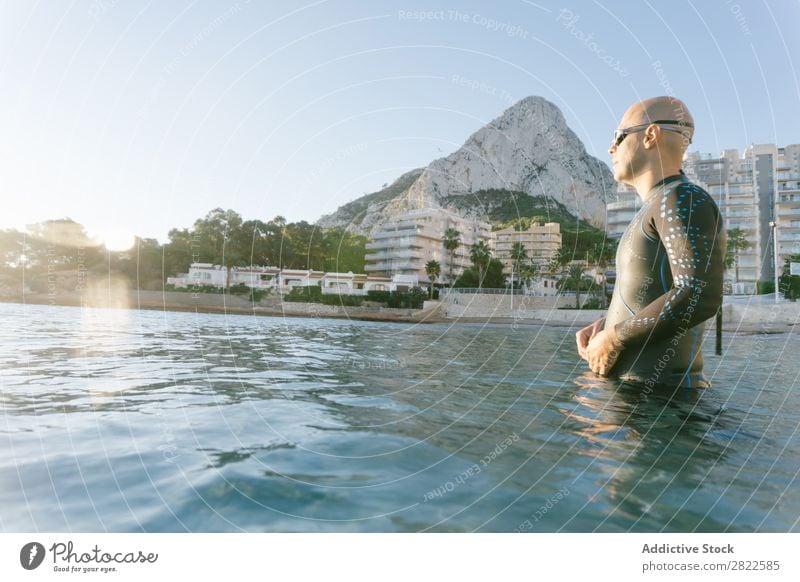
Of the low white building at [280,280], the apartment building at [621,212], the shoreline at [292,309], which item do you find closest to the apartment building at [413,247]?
the low white building at [280,280]

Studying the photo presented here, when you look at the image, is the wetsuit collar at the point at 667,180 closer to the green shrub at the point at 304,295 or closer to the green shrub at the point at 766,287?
the green shrub at the point at 304,295

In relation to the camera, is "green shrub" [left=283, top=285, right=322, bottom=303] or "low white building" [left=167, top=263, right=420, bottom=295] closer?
"green shrub" [left=283, top=285, right=322, bottom=303]

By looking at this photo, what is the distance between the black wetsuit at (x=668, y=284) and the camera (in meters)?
2.69

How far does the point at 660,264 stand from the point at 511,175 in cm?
15047

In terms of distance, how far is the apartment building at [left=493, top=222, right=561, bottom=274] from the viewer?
80.7m

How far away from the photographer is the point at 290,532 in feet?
5.53

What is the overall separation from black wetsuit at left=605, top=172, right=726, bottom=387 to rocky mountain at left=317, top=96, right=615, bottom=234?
10811 cm

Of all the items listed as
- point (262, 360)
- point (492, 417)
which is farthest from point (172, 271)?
point (492, 417)

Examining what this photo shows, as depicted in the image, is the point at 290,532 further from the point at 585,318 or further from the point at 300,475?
the point at 585,318

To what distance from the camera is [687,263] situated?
2705mm

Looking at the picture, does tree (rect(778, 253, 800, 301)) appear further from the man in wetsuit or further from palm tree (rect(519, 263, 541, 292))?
the man in wetsuit

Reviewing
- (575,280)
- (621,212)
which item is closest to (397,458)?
(575,280)

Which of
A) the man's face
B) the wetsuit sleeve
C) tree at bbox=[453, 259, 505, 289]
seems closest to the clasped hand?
the wetsuit sleeve

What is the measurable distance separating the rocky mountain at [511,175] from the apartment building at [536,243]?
30947 mm
